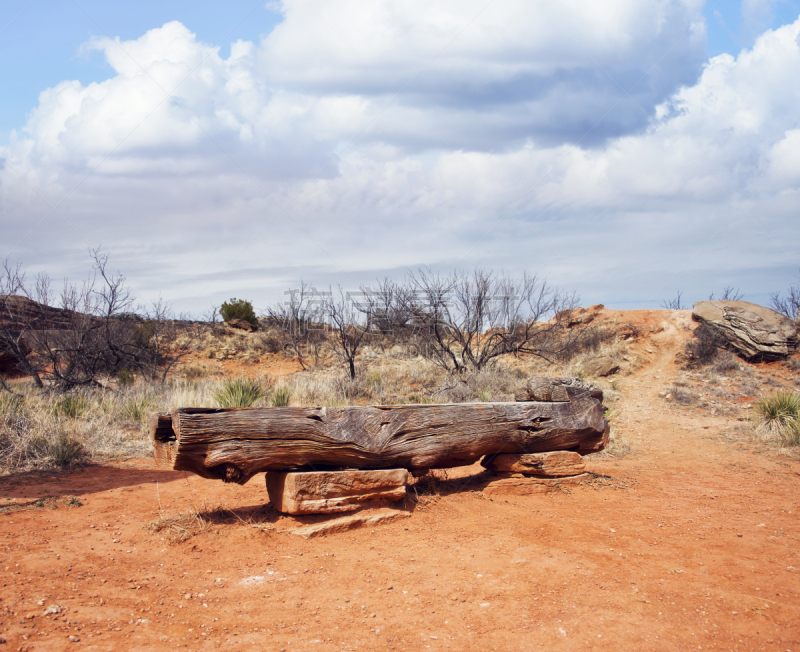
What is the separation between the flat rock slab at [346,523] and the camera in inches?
178

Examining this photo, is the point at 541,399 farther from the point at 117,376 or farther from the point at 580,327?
the point at 580,327

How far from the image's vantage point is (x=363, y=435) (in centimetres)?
489

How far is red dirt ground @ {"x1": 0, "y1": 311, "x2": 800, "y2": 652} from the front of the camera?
9.83 ft

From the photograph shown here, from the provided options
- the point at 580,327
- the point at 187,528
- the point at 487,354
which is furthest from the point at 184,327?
the point at 187,528

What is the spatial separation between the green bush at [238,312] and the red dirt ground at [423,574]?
895 inches

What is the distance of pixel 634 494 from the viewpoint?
20.1 ft

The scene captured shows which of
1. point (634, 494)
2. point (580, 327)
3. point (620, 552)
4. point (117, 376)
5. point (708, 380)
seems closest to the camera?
point (620, 552)

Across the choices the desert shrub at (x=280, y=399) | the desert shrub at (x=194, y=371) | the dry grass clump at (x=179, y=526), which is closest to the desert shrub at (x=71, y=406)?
the desert shrub at (x=280, y=399)

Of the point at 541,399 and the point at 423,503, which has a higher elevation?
the point at 541,399

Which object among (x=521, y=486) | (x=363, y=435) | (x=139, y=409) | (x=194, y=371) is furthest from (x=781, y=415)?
(x=194, y=371)

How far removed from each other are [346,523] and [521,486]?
7.47 feet

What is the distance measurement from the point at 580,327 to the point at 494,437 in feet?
59.1

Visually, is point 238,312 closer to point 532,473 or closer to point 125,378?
point 125,378

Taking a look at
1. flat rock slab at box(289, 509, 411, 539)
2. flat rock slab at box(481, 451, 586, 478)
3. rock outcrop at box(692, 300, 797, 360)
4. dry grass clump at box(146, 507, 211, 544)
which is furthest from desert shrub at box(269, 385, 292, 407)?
rock outcrop at box(692, 300, 797, 360)
